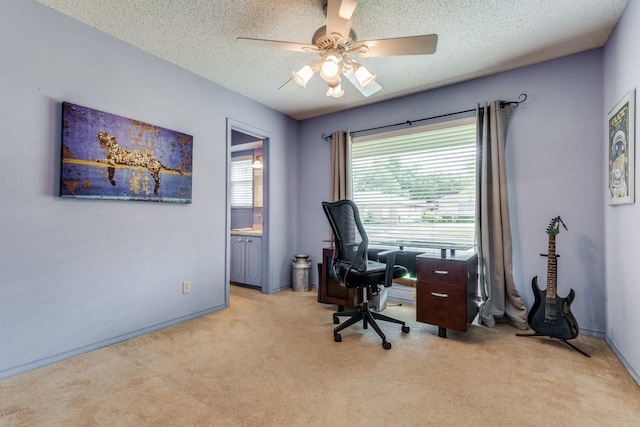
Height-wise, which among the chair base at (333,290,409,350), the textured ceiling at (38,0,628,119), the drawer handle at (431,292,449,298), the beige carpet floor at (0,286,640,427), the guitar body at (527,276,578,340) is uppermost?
the textured ceiling at (38,0,628,119)

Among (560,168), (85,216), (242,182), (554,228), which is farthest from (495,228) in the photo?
(242,182)

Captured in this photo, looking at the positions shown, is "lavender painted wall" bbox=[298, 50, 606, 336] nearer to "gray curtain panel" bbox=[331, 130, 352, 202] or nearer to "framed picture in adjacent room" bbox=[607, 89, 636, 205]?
"framed picture in adjacent room" bbox=[607, 89, 636, 205]

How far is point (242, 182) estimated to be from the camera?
5.33m

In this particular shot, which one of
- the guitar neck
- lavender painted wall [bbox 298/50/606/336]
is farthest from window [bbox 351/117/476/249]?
the guitar neck

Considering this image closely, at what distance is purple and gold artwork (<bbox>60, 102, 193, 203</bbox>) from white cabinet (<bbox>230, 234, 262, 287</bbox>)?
57.7 inches

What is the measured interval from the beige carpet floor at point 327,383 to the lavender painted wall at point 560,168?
554mm

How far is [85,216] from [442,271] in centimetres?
286

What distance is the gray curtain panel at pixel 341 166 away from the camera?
3.97m

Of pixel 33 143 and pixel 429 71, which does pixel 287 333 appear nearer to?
pixel 33 143

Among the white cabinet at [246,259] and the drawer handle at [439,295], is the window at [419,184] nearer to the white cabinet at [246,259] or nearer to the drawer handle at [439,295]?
the drawer handle at [439,295]

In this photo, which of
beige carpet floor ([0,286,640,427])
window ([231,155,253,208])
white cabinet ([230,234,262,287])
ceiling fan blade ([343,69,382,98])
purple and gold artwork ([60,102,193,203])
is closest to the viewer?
beige carpet floor ([0,286,640,427])

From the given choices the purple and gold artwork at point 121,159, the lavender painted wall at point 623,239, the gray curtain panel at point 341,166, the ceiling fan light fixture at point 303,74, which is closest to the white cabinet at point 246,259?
the gray curtain panel at point 341,166

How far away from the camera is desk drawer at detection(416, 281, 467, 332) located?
8.11ft

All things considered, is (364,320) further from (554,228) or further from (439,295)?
(554,228)
